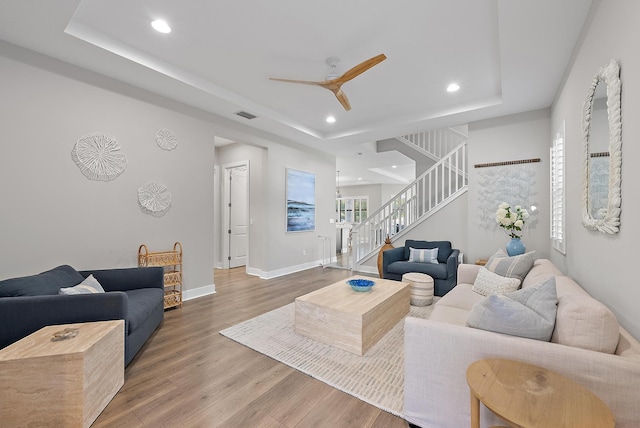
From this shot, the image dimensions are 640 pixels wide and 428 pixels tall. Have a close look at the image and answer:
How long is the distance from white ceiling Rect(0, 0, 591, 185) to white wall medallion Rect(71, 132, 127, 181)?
795 millimetres

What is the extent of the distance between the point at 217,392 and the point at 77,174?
281cm

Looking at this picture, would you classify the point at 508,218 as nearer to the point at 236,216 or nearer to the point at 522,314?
the point at 522,314

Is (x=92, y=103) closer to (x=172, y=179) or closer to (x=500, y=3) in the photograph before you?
(x=172, y=179)

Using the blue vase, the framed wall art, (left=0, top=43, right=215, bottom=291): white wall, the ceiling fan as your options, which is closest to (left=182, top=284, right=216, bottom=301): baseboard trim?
(left=0, top=43, right=215, bottom=291): white wall

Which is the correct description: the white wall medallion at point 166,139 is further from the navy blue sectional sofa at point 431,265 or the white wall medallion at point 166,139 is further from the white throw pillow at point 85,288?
the navy blue sectional sofa at point 431,265

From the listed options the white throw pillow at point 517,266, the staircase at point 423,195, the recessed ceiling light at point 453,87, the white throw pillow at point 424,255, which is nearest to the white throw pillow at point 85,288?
the white throw pillow at point 517,266

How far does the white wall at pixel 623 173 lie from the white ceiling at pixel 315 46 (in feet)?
1.26

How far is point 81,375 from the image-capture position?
5.36ft

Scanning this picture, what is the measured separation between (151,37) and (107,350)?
2.86m

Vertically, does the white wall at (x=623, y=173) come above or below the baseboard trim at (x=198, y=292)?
above

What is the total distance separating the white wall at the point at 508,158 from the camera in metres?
4.12

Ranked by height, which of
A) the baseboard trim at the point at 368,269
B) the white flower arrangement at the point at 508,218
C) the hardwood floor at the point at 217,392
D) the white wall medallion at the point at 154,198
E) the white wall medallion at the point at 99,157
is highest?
the white wall medallion at the point at 99,157

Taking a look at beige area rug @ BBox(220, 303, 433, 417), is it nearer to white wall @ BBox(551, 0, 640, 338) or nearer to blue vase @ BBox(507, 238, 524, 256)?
white wall @ BBox(551, 0, 640, 338)

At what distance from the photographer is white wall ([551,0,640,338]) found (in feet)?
4.61
